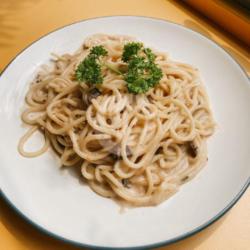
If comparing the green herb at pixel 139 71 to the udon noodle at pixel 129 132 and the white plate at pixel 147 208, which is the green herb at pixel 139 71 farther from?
the white plate at pixel 147 208

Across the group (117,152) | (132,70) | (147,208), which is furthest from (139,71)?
(147,208)

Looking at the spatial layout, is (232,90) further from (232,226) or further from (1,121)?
(1,121)

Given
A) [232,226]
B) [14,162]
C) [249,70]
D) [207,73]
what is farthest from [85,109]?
[249,70]

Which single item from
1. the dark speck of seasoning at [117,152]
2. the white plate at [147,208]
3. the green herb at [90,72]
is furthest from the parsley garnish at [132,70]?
the white plate at [147,208]

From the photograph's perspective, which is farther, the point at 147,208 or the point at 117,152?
the point at 117,152

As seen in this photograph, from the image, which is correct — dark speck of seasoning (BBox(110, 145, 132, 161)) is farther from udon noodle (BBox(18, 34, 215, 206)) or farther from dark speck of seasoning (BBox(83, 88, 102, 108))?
dark speck of seasoning (BBox(83, 88, 102, 108))

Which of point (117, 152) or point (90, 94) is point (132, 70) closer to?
point (90, 94)

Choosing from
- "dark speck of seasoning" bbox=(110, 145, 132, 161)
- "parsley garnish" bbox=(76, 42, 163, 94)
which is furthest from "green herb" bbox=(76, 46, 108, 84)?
"dark speck of seasoning" bbox=(110, 145, 132, 161)
